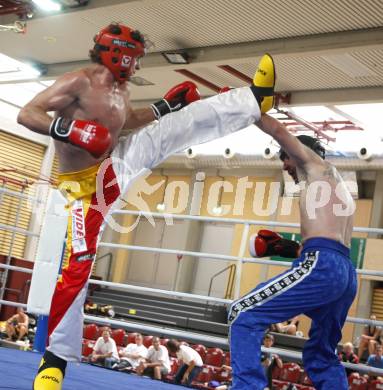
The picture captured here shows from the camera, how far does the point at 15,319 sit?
9570 mm

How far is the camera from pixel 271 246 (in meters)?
2.99

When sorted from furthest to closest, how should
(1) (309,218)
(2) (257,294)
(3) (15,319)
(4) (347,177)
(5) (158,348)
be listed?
(4) (347,177)
(3) (15,319)
(5) (158,348)
(1) (309,218)
(2) (257,294)

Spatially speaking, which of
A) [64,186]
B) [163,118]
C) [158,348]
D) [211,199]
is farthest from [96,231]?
[211,199]

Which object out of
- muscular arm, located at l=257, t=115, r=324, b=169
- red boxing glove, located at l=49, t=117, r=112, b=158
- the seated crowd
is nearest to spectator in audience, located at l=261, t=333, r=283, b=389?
the seated crowd

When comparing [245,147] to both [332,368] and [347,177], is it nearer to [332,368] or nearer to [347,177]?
[347,177]

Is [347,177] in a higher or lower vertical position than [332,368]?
higher

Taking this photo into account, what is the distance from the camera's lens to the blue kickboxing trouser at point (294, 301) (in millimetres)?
2424

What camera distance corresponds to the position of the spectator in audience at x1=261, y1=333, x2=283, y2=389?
679 cm

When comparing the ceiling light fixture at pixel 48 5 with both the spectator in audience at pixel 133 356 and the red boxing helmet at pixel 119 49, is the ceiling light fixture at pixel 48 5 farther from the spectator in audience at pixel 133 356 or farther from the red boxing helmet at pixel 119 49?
the red boxing helmet at pixel 119 49

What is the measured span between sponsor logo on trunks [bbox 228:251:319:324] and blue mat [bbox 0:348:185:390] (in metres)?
0.78

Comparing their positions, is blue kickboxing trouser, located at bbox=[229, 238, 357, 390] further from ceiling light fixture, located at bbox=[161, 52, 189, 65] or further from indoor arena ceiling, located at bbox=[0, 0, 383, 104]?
ceiling light fixture, located at bbox=[161, 52, 189, 65]

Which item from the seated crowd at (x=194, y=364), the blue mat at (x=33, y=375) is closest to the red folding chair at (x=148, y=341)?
the seated crowd at (x=194, y=364)

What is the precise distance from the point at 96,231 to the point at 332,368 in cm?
108

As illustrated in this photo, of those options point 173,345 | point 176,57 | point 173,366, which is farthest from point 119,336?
point 176,57
